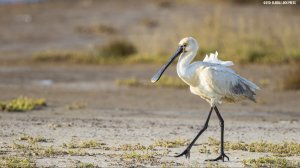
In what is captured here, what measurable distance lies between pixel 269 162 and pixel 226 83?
3.76ft

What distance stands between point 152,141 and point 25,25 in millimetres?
20400

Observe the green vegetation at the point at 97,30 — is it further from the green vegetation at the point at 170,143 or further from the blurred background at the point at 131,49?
the green vegetation at the point at 170,143

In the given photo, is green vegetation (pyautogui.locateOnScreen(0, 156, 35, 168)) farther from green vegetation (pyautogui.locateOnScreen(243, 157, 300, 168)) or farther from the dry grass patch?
the dry grass patch

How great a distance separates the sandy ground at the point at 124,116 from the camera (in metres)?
9.22

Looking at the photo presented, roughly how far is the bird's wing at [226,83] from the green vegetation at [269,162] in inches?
37.3

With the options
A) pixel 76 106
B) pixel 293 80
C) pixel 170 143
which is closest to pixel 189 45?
pixel 170 143

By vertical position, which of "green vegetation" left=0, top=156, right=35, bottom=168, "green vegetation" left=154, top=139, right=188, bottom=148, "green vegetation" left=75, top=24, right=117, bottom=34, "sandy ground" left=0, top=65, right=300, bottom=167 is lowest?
"green vegetation" left=0, top=156, right=35, bottom=168

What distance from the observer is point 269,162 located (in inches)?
330

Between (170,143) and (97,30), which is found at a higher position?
(97,30)

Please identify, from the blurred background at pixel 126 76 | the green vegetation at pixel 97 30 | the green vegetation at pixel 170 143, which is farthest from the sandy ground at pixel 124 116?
the green vegetation at pixel 97 30

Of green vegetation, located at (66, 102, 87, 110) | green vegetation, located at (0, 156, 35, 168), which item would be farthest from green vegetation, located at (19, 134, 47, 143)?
green vegetation, located at (66, 102, 87, 110)

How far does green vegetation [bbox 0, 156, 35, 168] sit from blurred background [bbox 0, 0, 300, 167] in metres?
0.11

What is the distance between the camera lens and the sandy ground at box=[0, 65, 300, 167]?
30.2 ft

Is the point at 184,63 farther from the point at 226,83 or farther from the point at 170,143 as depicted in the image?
the point at 170,143
